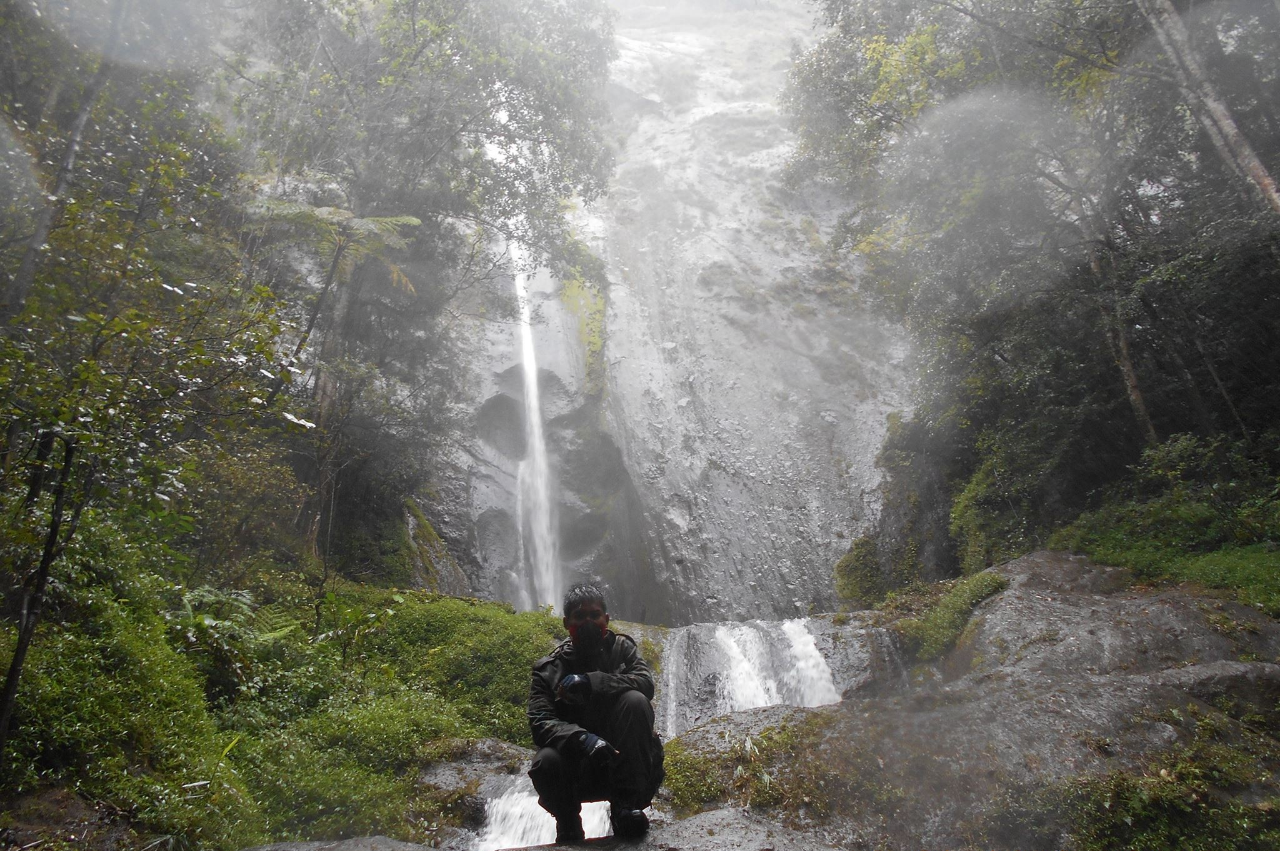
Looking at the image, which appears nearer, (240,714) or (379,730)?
(240,714)

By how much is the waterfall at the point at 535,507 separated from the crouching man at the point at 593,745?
12739mm

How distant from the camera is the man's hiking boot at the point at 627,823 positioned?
3.30 meters

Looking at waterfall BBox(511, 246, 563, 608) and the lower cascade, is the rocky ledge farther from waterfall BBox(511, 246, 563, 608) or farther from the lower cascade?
waterfall BBox(511, 246, 563, 608)

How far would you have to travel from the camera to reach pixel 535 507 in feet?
58.7

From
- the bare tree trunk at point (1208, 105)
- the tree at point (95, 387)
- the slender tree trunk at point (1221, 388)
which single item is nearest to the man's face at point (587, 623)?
the tree at point (95, 387)

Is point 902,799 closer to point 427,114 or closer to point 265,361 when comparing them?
point 265,361

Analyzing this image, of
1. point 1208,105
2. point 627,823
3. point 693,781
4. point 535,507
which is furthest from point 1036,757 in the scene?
point 535,507

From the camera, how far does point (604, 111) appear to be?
53.4 feet

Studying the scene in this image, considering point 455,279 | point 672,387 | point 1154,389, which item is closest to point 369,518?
point 455,279

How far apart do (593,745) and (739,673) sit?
6922 millimetres

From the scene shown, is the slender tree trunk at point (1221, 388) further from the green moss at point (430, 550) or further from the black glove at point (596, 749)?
the green moss at point (430, 550)

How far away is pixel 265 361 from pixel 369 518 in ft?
29.5

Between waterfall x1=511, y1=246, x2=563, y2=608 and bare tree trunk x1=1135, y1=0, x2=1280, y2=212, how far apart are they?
11.8 meters

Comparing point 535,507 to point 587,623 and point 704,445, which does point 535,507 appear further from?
point 587,623
